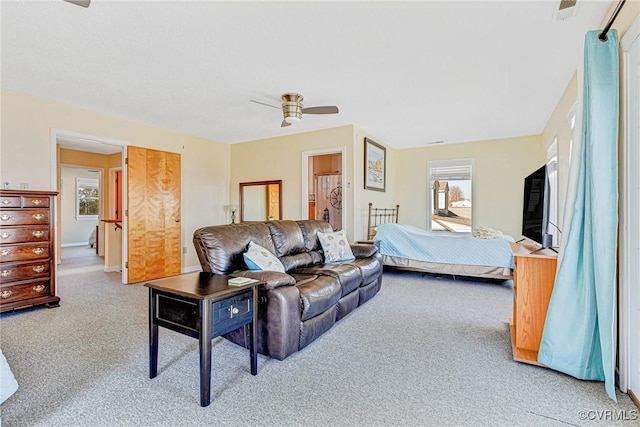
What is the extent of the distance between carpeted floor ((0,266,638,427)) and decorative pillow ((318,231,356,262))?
78 centimetres

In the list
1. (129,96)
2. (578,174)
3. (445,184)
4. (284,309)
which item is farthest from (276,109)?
(445,184)

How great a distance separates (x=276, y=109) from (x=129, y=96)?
182 cm

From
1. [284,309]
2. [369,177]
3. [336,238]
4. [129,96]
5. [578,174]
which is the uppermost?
[129,96]

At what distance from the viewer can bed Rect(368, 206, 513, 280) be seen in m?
4.47

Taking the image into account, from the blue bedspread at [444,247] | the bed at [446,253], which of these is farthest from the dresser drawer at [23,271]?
the blue bedspread at [444,247]

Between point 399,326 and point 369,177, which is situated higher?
point 369,177

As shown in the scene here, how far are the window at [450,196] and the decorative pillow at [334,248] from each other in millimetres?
3839

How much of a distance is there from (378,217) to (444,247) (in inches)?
67.8

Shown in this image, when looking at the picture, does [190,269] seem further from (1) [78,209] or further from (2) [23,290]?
(1) [78,209]

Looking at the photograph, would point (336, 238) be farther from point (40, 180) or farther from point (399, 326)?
point (40, 180)

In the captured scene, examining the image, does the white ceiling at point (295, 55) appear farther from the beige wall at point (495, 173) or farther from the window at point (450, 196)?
the window at point (450, 196)

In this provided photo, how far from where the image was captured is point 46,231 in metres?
3.56

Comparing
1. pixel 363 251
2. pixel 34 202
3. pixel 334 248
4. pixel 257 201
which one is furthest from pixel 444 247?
pixel 34 202

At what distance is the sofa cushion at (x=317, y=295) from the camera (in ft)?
7.96
